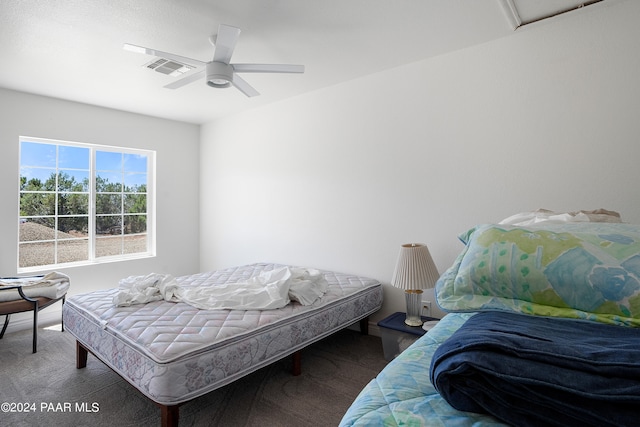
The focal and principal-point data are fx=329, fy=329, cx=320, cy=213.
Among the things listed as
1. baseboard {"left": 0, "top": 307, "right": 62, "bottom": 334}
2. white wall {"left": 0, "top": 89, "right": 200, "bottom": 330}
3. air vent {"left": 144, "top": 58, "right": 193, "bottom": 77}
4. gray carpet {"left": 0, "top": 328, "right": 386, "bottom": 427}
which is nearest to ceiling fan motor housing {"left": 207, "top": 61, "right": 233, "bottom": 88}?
air vent {"left": 144, "top": 58, "right": 193, "bottom": 77}

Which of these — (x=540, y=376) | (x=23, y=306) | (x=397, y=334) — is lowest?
(x=397, y=334)

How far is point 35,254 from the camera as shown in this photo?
367cm

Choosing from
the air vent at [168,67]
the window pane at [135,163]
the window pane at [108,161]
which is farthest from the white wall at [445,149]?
the window pane at [108,161]

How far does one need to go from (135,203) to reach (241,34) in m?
3.12

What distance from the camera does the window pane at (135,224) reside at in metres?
4.43

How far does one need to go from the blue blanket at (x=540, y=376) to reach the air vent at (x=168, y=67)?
9.62 ft

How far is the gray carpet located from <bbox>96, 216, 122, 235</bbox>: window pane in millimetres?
1647

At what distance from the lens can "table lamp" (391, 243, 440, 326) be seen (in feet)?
8.02

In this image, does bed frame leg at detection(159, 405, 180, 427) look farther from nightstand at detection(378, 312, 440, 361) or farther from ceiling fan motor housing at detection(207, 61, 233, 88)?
ceiling fan motor housing at detection(207, 61, 233, 88)

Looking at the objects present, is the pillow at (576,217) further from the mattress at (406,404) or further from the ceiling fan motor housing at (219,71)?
the ceiling fan motor housing at (219,71)

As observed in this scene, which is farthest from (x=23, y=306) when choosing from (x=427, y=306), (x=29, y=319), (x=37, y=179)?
(x=427, y=306)

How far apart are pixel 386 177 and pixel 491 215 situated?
0.97 m

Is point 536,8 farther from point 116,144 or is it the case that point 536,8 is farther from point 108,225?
point 108,225

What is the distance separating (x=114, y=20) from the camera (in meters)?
2.19
